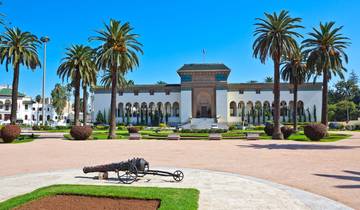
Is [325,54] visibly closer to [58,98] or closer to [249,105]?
[249,105]

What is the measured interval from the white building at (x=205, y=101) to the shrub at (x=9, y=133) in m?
43.3

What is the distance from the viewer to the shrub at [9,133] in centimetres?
2858

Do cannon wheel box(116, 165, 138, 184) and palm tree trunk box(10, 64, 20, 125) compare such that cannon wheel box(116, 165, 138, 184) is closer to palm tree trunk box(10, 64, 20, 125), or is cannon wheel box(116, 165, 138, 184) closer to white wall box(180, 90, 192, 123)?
palm tree trunk box(10, 64, 20, 125)

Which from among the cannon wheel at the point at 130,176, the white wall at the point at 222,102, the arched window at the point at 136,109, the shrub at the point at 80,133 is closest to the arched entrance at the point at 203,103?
the white wall at the point at 222,102

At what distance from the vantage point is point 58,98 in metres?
110

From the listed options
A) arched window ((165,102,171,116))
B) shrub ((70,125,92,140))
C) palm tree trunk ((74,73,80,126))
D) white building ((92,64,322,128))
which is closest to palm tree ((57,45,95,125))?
palm tree trunk ((74,73,80,126))

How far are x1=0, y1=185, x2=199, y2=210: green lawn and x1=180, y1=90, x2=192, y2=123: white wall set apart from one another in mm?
65494

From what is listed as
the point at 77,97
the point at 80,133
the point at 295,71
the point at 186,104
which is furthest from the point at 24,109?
the point at 295,71

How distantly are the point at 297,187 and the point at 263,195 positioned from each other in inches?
75.7

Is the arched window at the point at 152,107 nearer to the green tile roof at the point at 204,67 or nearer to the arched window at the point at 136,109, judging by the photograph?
the arched window at the point at 136,109

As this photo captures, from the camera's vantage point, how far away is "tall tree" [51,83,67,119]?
359 feet

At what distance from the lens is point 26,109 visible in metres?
105

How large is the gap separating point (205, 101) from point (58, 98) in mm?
57052

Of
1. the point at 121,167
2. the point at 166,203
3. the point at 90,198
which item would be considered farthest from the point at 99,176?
the point at 166,203
